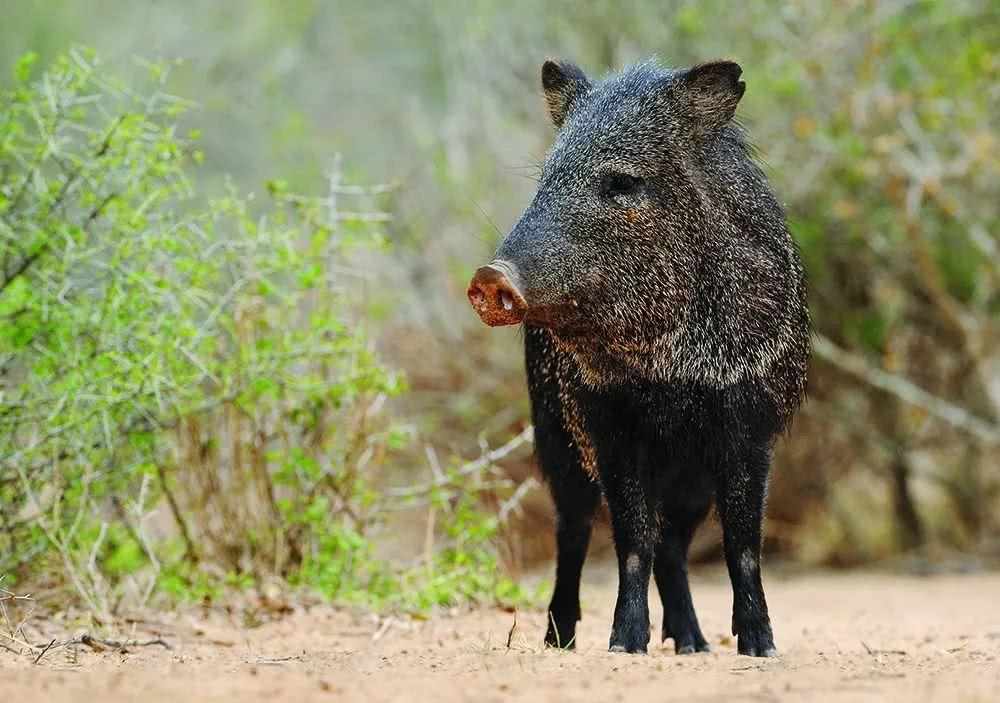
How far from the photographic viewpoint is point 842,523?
32.8 feet

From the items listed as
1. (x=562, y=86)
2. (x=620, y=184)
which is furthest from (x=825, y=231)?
(x=620, y=184)


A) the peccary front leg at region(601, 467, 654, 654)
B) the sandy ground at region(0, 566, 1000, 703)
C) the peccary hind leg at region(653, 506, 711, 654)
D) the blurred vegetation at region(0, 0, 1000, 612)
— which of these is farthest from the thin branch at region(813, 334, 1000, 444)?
the peccary front leg at region(601, 467, 654, 654)

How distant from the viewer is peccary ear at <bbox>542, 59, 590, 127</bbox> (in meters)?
4.41

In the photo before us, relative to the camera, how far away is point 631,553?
13.0 feet

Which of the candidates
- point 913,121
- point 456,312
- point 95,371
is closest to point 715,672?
point 95,371

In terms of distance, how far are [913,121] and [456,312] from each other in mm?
3244

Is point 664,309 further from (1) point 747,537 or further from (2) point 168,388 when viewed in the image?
(2) point 168,388

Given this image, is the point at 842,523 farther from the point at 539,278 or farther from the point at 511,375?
the point at 539,278

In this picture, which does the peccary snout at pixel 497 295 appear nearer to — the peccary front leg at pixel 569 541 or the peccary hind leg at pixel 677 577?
the peccary front leg at pixel 569 541

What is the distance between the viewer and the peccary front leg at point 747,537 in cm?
397

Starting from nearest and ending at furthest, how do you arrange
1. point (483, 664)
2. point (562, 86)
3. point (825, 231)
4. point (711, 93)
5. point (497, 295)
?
1. point (483, 664)
2. point (497, 295)
3. point (711, 93)
4. point (562, 86)
5. point (825, 231)

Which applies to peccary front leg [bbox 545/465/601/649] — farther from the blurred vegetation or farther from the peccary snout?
the blurred vegetation

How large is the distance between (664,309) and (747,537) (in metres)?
0.68

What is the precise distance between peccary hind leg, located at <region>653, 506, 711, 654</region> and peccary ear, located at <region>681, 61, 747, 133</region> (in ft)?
4.19
